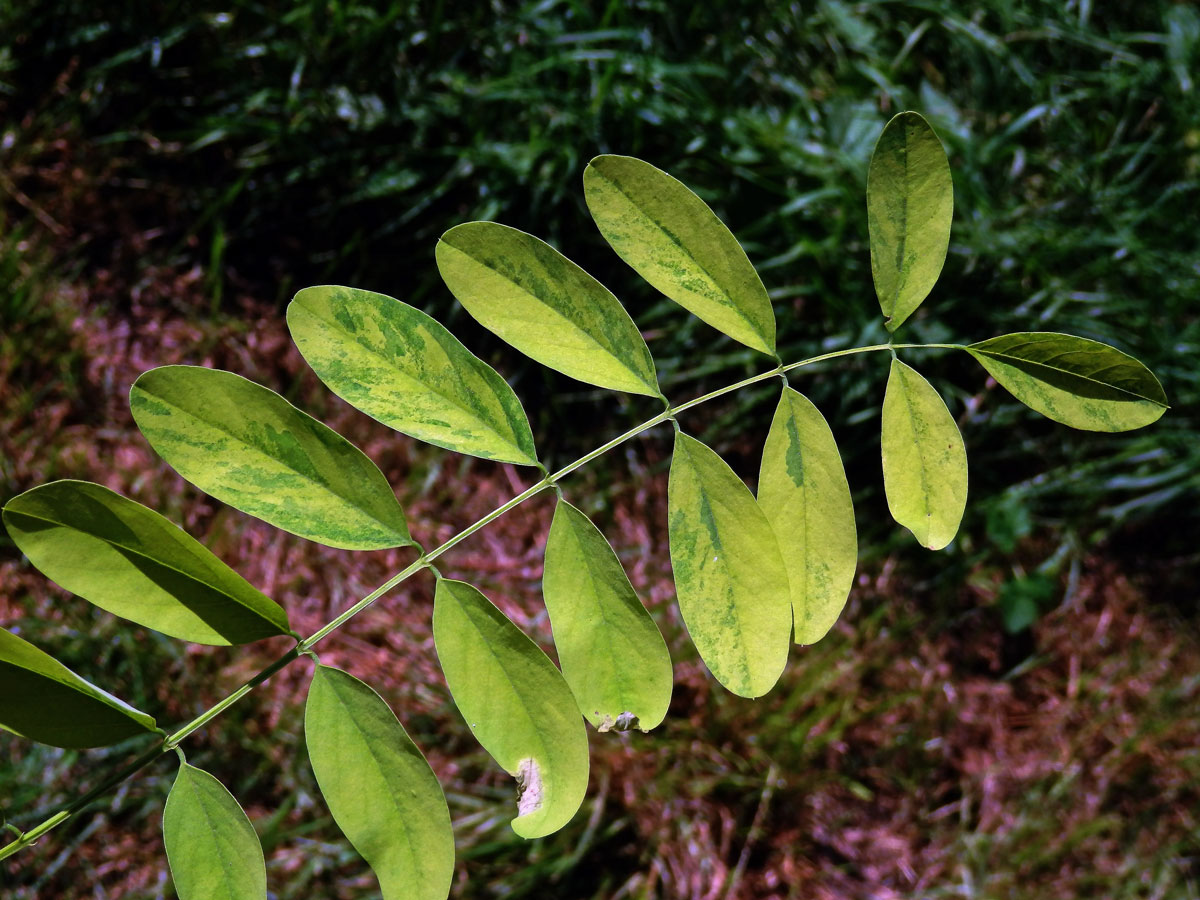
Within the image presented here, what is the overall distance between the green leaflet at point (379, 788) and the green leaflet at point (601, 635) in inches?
6.4

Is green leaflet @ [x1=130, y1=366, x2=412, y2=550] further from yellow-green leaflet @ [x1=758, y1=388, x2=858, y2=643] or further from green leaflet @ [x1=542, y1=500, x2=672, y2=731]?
yellow-green leaflet @ [x1=758, y1=388, x2=858, y2=643]

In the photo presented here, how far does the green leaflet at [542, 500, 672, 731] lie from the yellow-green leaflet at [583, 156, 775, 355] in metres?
0.24

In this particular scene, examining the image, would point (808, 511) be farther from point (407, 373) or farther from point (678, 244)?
point (407, 373)

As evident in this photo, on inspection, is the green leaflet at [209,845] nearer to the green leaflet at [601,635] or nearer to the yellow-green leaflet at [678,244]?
the green leaflet at [601,635]

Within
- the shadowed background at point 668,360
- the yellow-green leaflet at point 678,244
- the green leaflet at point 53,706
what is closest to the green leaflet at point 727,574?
the yellow-green leaflet at point 678,244

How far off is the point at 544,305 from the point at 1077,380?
19.8 inches

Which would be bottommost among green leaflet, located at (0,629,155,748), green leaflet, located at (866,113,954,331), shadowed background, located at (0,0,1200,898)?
shadowed background, located at (0,0,1200,898)

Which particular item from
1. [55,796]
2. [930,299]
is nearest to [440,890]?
[55,796]

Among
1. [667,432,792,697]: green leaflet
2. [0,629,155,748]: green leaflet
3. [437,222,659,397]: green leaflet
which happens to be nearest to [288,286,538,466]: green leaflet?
[437,222,659,397]: green leaflet

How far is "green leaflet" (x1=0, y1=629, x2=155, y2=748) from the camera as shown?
0.78 m

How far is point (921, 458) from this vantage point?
3.07 feet

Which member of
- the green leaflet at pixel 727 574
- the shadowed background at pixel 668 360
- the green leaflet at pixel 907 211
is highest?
the green leaflet at pixel 907 211

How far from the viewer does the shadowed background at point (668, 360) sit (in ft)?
7.21

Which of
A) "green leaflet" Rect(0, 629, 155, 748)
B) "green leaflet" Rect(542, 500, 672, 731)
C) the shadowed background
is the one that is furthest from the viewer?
the shadowed background
